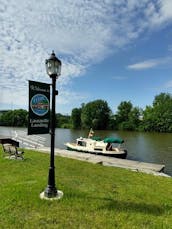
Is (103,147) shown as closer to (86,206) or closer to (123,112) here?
(86,206)

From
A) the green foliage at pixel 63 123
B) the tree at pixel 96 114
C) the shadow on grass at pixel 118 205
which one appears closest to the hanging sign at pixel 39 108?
the shadow on grass at pixel 118 205

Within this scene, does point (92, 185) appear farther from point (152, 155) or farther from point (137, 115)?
point (137, 115)

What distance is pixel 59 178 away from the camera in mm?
7461

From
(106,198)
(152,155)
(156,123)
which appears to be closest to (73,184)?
Result: (106,198)

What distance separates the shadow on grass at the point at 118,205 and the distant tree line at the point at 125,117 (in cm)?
6464

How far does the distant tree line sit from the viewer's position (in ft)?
229

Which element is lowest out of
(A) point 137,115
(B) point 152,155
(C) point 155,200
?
(B) point 152,155

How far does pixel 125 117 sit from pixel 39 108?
249 feet

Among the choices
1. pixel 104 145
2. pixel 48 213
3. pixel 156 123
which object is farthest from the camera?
pixel 156 123

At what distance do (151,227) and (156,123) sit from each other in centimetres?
6842

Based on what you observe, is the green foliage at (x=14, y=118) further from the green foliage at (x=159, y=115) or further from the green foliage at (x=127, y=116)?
the green foliage at (x=159, y=115)

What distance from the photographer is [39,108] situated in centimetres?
559

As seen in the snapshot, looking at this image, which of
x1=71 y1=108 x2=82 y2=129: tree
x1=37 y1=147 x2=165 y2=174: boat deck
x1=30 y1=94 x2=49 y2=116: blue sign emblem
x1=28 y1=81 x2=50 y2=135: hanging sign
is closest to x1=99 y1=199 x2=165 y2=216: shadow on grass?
x1=28 y1=81 x2=50 y2=135: hanging sign

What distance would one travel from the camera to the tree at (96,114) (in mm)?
78312
